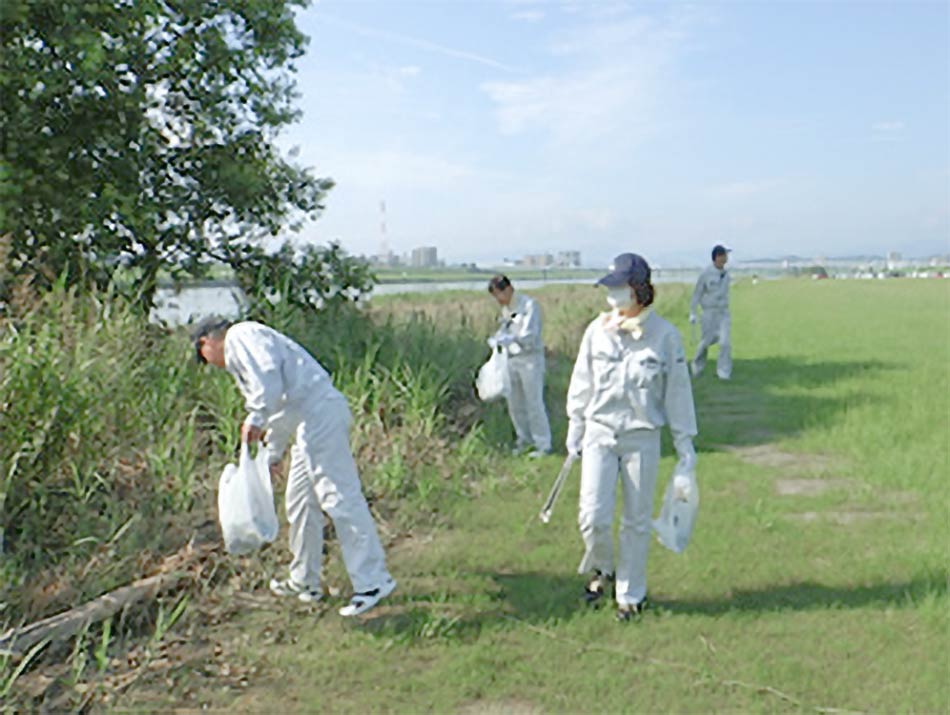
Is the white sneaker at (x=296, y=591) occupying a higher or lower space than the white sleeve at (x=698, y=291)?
lower

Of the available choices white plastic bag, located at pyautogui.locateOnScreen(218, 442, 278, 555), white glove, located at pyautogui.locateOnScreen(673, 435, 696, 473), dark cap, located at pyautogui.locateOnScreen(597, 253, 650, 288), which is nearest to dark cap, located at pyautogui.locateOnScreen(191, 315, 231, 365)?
white plastic bag, located at pyautogui.locateOnScreen(218, 442, 278, 555)

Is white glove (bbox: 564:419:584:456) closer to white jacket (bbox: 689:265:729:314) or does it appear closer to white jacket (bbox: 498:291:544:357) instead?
white jacket (bbox: 498:291:544:357)

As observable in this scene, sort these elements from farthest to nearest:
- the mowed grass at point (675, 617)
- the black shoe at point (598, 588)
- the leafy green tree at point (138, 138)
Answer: the leafy green tree at point (138, 138) → the black shoe at point (598, 588) → the mowed grass at point (675, 617)

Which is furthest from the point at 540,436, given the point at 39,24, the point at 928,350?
the point at 928,350

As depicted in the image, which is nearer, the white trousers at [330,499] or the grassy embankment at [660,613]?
the grassy embankment at [660,613]

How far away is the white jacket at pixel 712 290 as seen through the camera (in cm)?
1278

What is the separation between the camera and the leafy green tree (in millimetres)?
8258

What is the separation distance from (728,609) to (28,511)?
4.38 meters

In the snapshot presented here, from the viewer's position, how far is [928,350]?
17625mm

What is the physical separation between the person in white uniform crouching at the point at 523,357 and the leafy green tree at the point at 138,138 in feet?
11.2

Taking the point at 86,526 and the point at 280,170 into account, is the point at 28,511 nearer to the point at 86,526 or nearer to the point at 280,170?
the point at 86,526

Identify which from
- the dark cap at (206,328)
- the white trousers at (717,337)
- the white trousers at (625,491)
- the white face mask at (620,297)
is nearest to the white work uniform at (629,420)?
the white trousers at (625,491)

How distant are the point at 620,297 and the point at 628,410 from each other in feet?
2.03

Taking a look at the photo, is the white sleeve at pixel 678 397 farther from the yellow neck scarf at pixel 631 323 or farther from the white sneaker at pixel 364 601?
the white sneaker at pixel 364 601
